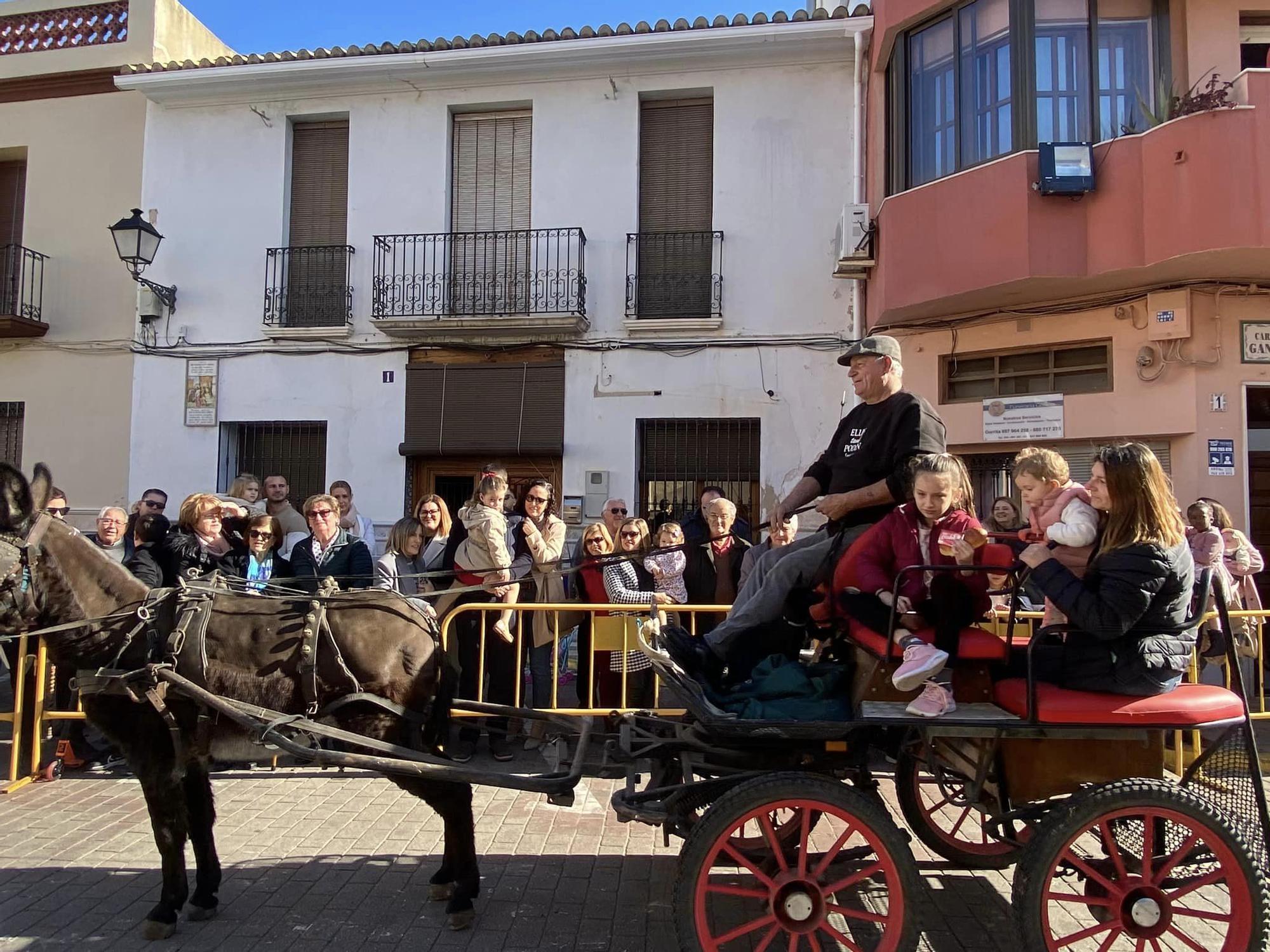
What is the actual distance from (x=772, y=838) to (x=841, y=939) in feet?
1.29

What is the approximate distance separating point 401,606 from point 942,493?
234 centimetres

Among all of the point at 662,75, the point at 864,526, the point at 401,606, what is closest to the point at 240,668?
the point at 401,606

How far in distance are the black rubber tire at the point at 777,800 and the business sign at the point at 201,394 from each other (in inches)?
395

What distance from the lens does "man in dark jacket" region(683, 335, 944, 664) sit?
3531mm

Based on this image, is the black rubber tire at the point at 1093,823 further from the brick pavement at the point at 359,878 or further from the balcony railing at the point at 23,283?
the balcony railing at the point at 23,283

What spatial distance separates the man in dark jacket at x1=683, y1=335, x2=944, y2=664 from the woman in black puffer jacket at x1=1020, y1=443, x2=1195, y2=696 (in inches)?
31.2

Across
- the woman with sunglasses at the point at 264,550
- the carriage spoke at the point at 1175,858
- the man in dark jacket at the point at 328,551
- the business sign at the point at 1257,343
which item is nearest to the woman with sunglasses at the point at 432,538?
the man in dark jacket at the point at 328,551

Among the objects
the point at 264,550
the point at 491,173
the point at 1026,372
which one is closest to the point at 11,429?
the point at 491,173

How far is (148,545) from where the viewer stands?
575cm

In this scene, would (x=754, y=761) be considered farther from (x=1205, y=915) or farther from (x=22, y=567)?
(x=22, y=567)

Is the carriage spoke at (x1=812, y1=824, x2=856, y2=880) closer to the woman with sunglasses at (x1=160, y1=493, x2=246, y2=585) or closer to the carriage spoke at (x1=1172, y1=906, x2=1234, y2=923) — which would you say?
the carriage spoke at (x1=1172, y1=906, x2=1234, y2=923)

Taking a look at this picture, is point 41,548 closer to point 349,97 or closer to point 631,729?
point 631,729

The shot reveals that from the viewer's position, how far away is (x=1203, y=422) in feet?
24.4

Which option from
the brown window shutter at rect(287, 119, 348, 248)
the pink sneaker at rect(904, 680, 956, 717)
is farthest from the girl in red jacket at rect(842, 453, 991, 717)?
the brown window shutter at rect(287, 119, 348, 248)
